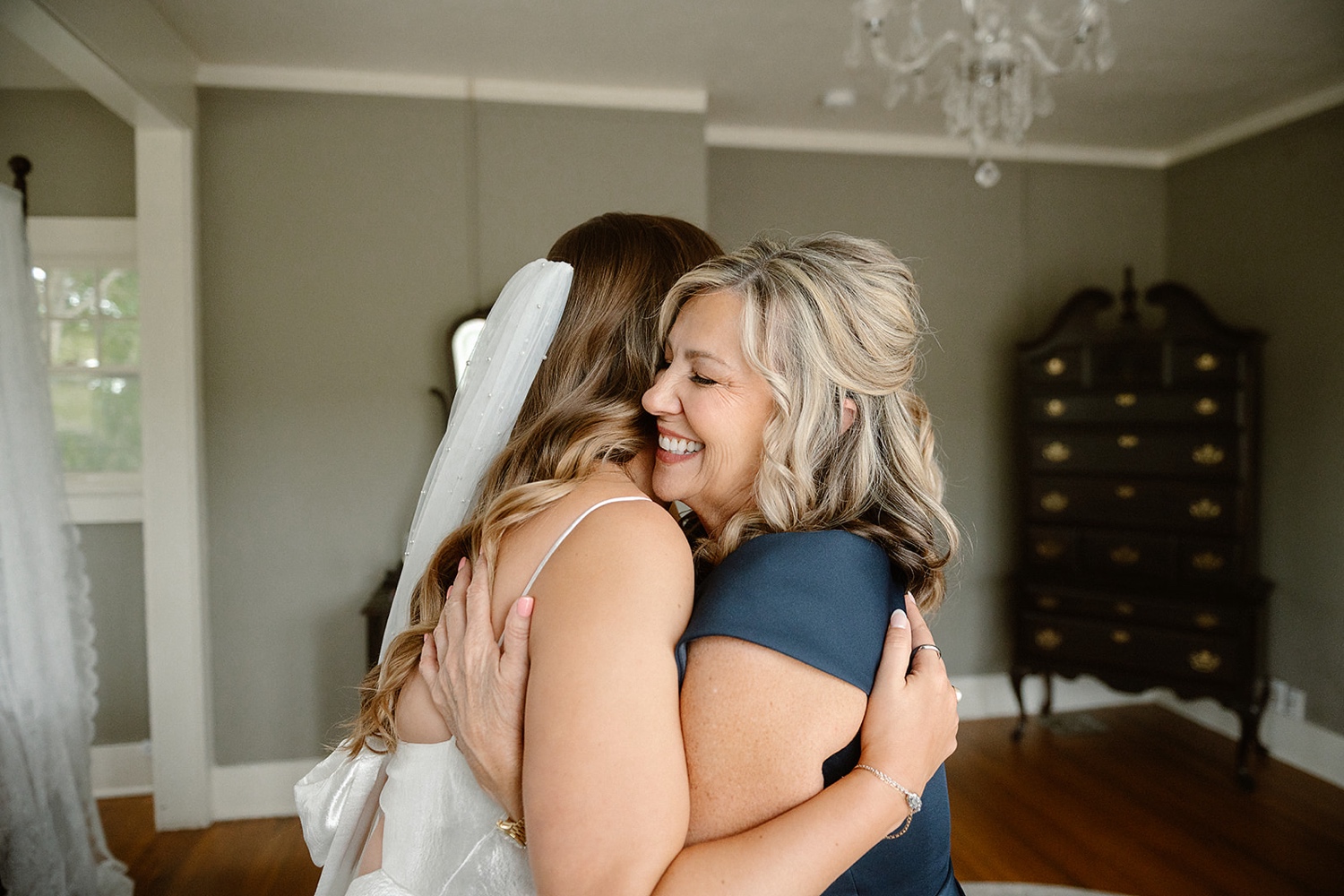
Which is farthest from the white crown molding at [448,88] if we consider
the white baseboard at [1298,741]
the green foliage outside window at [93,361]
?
the white baseboard at [1298,741]

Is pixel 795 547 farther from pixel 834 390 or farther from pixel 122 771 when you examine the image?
pixel 122 771

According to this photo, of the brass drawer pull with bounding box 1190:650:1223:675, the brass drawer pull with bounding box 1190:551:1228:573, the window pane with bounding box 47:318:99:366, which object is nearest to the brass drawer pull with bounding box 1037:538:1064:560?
the brass drawer pull with bounding box 1190:551:1228:573

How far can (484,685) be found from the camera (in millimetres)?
991

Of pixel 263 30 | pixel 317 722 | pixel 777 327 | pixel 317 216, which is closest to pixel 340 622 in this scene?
pixel 317 722

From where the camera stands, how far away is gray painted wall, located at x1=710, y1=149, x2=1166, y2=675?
4281 millimetres

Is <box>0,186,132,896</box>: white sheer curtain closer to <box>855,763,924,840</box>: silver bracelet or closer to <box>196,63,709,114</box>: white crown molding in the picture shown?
<box>196,63,709,114</box>: white crown molding

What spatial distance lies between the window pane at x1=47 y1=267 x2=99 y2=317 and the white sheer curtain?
1386 mm

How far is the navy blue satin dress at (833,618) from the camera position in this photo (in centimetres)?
89

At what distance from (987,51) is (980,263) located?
2147 millimetres

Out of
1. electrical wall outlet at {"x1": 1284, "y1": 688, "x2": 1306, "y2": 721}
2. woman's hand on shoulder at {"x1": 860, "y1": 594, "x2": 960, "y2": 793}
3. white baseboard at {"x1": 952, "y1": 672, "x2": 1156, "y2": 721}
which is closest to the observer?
woman's hand on shoulder at {"x1": 860, "y1": 594, "x2": 960, "y2": 793}

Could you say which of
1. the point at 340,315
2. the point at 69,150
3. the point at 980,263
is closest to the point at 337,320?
the point at 340,315

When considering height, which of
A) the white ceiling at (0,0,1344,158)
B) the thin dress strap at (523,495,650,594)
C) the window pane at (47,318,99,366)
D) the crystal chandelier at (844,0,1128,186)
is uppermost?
the white ceiling at (0,0,1344,158)

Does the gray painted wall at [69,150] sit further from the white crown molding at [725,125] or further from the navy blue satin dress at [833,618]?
the navy blue satin dress at [833,618]

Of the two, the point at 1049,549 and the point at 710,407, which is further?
the point at 1049,549
